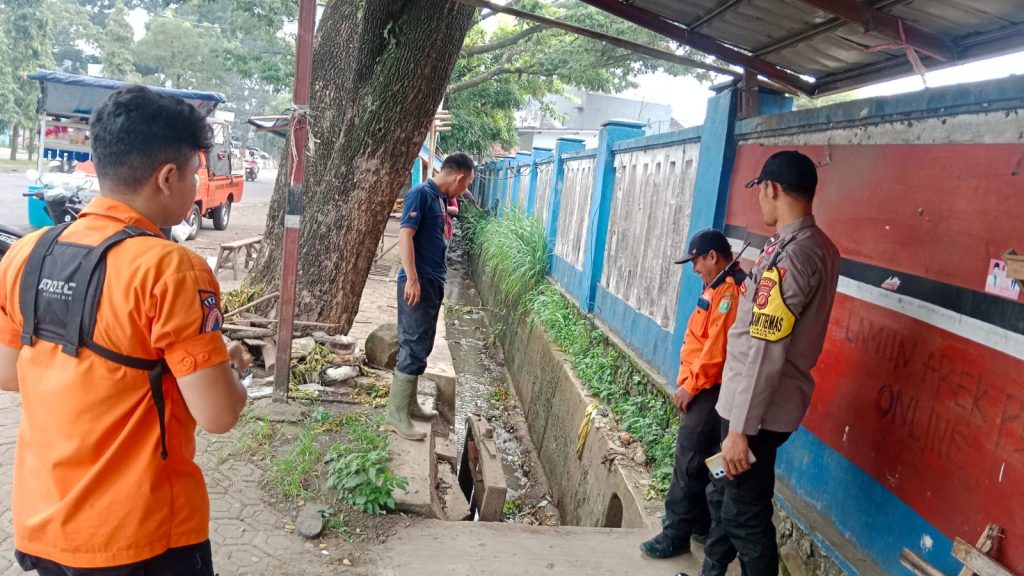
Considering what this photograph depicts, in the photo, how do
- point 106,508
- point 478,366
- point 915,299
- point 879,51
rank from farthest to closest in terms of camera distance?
point 478,366 → point 879,51 → point 915,299 → point 106,508

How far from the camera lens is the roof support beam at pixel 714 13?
10.3ft

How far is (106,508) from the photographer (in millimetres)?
1438

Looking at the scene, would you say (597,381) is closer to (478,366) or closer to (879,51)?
(879,51)

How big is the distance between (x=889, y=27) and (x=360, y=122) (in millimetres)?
3532

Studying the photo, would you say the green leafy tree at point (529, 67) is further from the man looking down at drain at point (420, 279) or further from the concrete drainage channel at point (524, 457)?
the man looking down at drain at point (420, 279)

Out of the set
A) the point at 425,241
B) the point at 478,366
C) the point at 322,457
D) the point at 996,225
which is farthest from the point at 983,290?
the point at 478,366

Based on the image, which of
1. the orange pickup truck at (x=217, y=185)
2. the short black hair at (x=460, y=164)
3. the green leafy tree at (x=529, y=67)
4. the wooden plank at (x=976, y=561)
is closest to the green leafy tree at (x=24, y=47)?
the orange pickup truck at (x=217, y=185)

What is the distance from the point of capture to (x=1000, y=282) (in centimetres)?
A: 210

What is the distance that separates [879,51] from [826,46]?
25cm

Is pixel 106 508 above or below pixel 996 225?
below

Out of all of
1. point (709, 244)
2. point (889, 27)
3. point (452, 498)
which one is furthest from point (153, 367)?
point (452, 498)

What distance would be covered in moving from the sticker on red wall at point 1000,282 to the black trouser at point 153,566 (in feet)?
7.55

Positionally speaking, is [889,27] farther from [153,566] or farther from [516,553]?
[153,566]

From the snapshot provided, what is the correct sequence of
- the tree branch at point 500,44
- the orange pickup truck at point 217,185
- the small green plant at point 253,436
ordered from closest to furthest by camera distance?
the small green plant at point 253,436, the orange pickup truck at point 217,185, the tree branch at point 500,44
